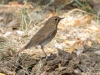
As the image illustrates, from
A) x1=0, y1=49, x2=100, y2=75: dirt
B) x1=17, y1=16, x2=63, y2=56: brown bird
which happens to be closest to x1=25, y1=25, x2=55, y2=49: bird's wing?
x1=17, y1=16, x2=63, y2=56: brown bird

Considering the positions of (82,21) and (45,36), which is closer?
(45,36)

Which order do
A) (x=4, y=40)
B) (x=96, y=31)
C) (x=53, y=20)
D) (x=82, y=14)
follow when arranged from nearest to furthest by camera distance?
1. (x=53, y=20)
2. (x=4, y=40)
3. (x=96, y=31)
4. (x=82, y=14)

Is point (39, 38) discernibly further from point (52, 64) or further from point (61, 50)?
point (52, 64)

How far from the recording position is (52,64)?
27.2ft

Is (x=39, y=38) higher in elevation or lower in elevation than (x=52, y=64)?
higher

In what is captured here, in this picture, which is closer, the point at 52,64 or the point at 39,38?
the point at 52,64

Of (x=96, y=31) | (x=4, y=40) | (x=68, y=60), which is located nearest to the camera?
(x=68, y=60)

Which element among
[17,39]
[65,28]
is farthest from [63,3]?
[17,39]

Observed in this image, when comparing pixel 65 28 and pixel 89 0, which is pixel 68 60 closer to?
pixel 65 28

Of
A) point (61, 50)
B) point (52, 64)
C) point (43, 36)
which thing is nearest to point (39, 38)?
point (43, 36)

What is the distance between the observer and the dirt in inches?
322

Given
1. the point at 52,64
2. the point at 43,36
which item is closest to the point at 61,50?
the point at 43,36

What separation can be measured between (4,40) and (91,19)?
6.88 feet

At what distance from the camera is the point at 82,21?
35.8 feet
